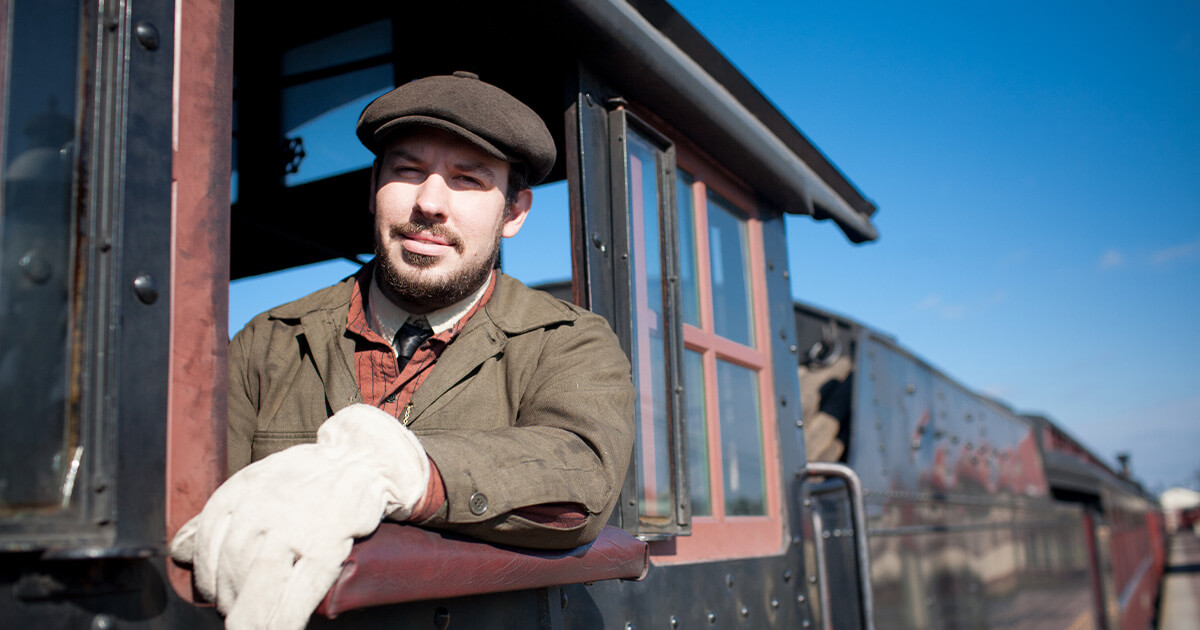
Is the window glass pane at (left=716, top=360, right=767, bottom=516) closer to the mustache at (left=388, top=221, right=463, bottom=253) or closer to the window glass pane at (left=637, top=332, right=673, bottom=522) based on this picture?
the window glass pane at (left=637, top=332, right=673, bottom=522)

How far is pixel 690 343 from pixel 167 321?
1418 mm

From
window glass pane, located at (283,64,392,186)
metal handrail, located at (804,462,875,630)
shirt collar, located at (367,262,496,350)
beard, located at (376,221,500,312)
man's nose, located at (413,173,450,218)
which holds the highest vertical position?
window glass pane, located at (283,64,392,186)

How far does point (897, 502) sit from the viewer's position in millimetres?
3740

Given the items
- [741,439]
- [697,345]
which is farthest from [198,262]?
[741,439]

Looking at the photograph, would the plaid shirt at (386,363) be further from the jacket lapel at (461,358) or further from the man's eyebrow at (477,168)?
the man's eyebrow at (477,168)

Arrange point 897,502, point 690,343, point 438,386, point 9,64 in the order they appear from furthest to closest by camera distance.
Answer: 1. point 897,502
2. point 690,343
3. point 438,386
4. point 9,64

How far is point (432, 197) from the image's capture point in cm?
156

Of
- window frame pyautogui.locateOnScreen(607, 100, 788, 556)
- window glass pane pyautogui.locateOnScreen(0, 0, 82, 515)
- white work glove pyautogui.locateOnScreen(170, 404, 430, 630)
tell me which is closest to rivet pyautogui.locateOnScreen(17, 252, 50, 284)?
window glass pane pyautogui.locateOnScreen(0, 0, 82, 515)

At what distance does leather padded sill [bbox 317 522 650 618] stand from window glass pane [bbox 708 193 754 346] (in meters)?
1.17

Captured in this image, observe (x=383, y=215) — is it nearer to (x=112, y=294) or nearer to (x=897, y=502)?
(x=112, y=294)

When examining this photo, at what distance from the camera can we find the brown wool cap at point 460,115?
154 centimetres

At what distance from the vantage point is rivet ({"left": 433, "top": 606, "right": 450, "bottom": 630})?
4.17 feet

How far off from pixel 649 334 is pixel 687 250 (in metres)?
0.36

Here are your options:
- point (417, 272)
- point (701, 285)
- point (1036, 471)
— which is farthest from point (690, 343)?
point (1036, 471)
